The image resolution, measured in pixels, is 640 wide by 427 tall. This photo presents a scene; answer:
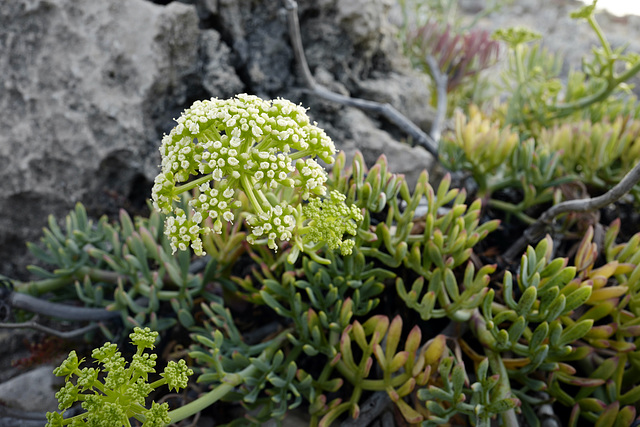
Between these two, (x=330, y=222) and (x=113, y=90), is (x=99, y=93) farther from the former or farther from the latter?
(x=330, y=222)

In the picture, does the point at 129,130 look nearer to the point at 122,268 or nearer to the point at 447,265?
the point at 122,268

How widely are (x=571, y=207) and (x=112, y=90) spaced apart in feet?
7.67

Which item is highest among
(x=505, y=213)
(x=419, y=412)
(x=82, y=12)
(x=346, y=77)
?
(x=82, y=12)

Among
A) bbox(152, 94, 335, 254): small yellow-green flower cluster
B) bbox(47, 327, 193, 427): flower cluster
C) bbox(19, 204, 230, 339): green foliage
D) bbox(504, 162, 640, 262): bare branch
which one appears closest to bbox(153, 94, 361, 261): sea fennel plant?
bbox(152, 94, 335, 254): small yellow-green flower cluster

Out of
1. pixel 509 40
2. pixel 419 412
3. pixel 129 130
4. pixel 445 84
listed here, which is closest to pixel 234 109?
pixel 419 412

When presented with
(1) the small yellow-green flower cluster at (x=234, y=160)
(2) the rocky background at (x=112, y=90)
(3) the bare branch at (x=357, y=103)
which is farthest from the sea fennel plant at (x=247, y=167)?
(3) the bare branch at (x=357, y=103)

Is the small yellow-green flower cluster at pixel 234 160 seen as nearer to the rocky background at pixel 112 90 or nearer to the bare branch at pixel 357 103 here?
the rocky background at pixel 112 90

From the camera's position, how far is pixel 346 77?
313 centimetres

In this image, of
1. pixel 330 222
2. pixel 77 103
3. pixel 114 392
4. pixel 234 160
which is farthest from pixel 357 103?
pixel 114 392

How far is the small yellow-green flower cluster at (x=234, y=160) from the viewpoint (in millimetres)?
1094

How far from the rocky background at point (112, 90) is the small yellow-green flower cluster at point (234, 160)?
1.49 metres

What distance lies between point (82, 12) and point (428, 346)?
244 cm

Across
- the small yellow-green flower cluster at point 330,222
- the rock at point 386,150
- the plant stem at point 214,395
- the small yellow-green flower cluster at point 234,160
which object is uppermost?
the small yellow-green flower cluster at point 234,160

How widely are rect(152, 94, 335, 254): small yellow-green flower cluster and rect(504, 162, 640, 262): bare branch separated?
3.55 feet
